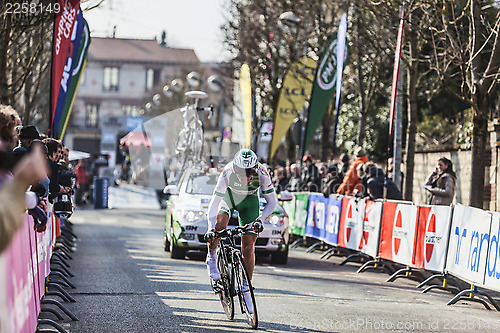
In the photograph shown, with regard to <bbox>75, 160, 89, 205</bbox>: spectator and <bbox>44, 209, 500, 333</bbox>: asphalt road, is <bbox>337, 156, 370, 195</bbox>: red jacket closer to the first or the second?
<bbox>44, 209, 500, 333</bbox>: asphalt road

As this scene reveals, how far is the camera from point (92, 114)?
362ft

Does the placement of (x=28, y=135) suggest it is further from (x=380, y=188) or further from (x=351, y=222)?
(x=351, y=222)

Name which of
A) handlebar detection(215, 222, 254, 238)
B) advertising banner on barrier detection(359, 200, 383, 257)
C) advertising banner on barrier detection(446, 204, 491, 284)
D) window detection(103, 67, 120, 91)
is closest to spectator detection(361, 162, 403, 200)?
advertising banner on barrier detection(359, 200, 383, 257)

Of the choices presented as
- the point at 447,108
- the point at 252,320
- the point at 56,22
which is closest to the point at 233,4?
the point at 447,108

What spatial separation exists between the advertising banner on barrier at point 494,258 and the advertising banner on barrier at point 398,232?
2.94m

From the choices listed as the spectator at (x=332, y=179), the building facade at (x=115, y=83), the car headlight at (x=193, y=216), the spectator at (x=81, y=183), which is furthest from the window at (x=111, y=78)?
the car headlight at (x=193, y=216)

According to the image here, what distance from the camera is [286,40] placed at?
32656 mm

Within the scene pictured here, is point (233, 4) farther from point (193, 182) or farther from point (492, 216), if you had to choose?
point (492, 216)

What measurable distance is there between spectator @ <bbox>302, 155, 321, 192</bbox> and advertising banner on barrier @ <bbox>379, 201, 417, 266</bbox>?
255 inches

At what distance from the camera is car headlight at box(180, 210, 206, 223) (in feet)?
51.0

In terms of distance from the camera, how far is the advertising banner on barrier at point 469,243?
439 inches

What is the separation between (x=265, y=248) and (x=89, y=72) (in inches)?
3810

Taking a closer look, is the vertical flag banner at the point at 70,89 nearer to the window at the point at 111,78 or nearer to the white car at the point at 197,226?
the white car at the point at 197,226

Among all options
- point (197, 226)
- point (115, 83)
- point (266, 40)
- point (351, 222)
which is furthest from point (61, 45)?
point (115, 83)
